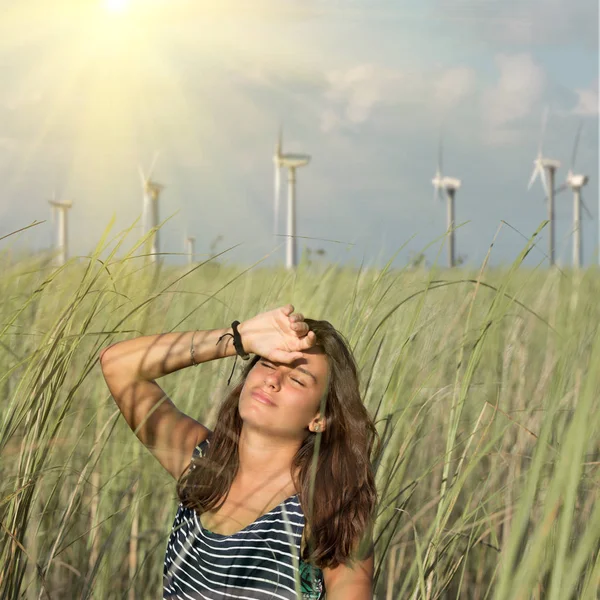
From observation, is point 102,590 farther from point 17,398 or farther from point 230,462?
point 17,398

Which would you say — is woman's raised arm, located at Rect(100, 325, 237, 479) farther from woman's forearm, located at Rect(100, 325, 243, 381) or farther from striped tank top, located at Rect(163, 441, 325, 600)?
striped tank top, located at Rect(163, 441, 325, 600)

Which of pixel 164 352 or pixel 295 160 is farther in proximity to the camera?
pixel 295 160

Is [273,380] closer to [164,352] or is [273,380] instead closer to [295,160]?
[164,352]

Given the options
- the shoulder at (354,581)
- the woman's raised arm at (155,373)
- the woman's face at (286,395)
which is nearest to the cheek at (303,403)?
the woman's face at (286,395)

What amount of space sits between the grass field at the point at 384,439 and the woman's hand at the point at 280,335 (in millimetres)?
162

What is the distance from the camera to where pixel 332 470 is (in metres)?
1.63

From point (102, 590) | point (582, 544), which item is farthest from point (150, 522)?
point (582, 544)

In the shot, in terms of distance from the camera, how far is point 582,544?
2.53 feet

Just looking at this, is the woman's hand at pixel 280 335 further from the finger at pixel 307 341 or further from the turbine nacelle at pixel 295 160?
the turbine nacelle at pixel 295 160

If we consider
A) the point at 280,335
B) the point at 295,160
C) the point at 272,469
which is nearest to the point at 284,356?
the point at 280,335

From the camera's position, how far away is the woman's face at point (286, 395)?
1595mm

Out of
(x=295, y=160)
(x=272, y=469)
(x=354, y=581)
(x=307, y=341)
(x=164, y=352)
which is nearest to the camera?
(x=354, y=581)

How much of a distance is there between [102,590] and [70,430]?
60 centimetres

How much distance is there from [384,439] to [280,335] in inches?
13.6
